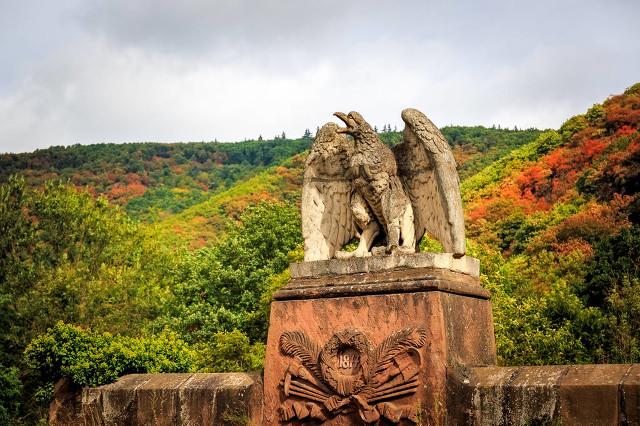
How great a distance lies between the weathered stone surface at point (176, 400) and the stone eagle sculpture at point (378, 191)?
1301 mm

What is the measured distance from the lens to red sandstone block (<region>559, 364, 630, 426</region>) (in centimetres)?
571

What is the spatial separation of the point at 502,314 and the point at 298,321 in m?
12.8

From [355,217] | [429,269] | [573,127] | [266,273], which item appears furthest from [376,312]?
[573,127]

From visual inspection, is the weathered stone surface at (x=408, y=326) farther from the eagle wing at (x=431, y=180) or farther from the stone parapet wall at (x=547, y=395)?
the eagle wing at (x=431, y=180)

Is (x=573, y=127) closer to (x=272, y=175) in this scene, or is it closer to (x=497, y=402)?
(x=272, y=175)

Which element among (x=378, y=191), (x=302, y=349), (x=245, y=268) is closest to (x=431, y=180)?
(x=378, y=191)

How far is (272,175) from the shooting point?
151 ft

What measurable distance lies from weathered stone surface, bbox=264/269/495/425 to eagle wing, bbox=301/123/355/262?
0.69 metres

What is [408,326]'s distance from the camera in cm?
665

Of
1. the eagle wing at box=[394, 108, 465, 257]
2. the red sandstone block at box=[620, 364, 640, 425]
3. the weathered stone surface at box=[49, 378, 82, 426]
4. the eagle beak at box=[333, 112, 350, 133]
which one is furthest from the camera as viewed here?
the weathered stone surface at box=[49, 378, 82, 426]

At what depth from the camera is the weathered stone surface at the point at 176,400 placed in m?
7.25

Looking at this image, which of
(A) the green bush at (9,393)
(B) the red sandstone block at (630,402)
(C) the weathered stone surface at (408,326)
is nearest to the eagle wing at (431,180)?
(C) the weathered stone surface at (408,326)

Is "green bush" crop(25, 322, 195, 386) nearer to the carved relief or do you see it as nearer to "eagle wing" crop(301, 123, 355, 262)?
the carved relief

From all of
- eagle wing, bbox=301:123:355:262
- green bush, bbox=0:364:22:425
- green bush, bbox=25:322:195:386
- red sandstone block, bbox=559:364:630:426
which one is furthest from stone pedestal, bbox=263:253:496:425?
green bush, bbox=0:364:22:425
